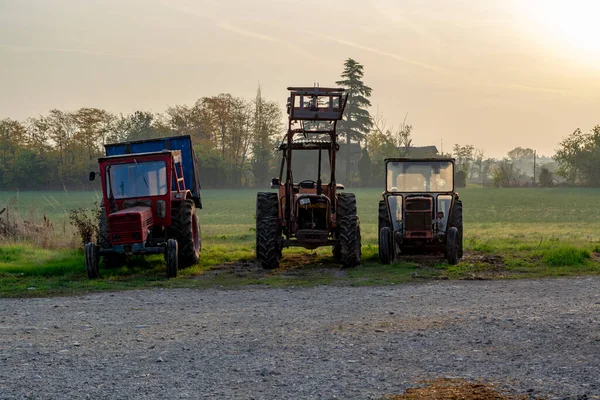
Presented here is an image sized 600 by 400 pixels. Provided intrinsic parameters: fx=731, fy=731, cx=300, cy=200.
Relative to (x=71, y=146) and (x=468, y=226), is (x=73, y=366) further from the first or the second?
(x=71, y=146)

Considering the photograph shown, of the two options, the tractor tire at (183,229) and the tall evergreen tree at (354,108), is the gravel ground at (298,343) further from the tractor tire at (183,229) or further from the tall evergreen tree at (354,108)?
the tall evergreen tree at (354,108)

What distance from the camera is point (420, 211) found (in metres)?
16.2

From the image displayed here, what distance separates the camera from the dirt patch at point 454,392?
6.02 m

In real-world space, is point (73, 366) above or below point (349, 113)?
below

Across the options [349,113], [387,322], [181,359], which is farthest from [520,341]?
[349,113]

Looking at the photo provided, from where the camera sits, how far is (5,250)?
701 inches

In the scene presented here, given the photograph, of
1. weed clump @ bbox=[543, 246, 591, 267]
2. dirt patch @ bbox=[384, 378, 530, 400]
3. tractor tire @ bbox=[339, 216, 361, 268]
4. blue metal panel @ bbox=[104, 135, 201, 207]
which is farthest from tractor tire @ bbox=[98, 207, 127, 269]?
dirt patch @ bbox=[384, 378, 530, 400]

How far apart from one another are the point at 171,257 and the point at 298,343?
6.80 meters

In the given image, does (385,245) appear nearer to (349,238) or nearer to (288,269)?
(349,238)

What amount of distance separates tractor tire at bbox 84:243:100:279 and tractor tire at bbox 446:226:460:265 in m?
7.30

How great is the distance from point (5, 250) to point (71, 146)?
6542 centimetres

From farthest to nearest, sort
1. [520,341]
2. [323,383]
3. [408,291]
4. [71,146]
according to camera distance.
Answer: [71,146]
[408,291]
[520,341]
[323,383]

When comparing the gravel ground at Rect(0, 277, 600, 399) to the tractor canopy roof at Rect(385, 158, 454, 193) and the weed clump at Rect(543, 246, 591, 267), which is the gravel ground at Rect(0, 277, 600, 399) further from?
the tractor canopy roof at Rect(385, 158, 454, 193)

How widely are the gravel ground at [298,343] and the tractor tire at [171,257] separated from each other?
7.58 feet
